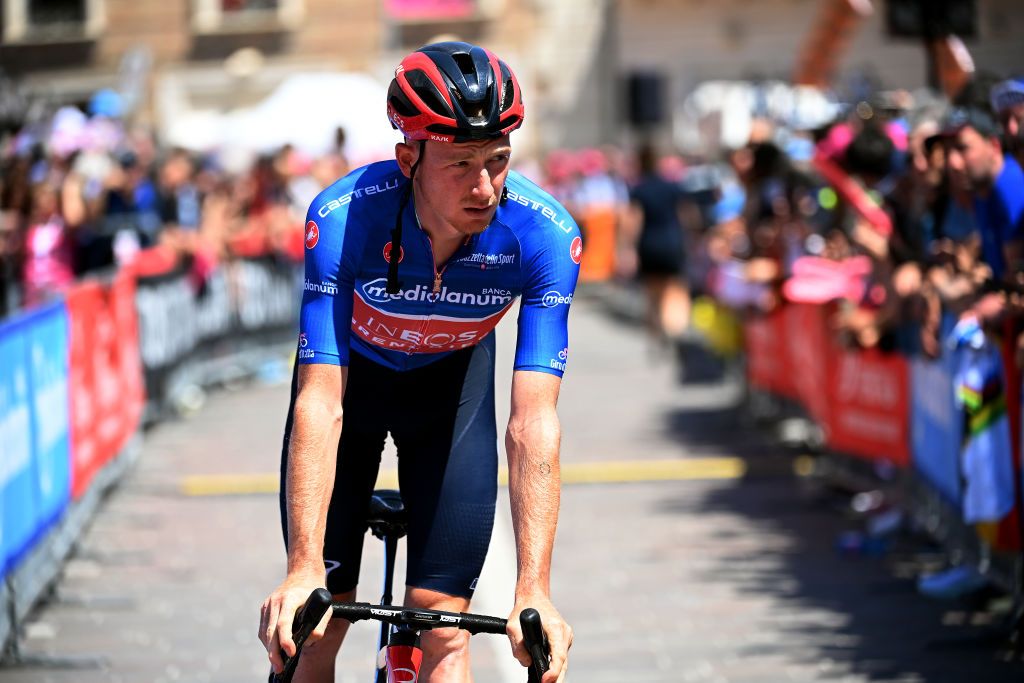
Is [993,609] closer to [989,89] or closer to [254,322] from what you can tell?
[989,89]

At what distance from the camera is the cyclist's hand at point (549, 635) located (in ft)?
12.5

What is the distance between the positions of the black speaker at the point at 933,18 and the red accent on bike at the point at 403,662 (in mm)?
7293

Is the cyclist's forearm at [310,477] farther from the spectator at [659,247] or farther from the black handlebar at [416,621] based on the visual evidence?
the spectator at [659,247]

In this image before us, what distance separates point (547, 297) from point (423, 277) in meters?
0.35

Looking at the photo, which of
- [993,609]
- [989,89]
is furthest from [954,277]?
[993,609]

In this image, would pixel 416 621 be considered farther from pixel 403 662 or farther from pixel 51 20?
pixel 51 20

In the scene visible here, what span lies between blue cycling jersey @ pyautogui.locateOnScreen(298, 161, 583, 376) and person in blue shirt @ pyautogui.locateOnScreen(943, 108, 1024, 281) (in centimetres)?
307

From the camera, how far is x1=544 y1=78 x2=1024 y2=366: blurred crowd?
7.20m

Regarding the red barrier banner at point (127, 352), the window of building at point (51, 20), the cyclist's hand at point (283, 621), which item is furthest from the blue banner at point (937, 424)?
the window of building at point (51, 20)

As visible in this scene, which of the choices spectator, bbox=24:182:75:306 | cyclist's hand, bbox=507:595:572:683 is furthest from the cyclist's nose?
spectator, bbox=24:182:75:306

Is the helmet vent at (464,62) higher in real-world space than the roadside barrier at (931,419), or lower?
Result: higher

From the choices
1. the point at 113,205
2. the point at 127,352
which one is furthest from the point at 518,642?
the point at 113,205

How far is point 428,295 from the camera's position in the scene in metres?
4.54

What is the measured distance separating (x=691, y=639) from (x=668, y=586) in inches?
45.1
